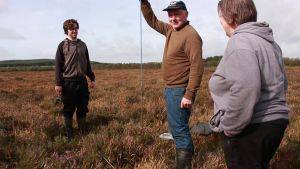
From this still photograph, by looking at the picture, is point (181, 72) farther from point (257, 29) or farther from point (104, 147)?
point (257, 29)

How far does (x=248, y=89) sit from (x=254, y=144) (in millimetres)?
442

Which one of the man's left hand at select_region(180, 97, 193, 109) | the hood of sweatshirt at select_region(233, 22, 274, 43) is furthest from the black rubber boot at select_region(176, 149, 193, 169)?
the hood of sweatshirt at select_region(233, 22, 274, 43)

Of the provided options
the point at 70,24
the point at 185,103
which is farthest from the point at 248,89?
the point at 70,24

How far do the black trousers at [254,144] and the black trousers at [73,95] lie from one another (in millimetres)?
4476

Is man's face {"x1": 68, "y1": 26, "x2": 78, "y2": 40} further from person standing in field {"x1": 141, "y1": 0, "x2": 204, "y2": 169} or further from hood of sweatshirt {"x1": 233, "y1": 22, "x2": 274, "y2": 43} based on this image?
hood of sweatshirt {"x1": 233, "y1": 22, "x2": 274, "y2": 43}

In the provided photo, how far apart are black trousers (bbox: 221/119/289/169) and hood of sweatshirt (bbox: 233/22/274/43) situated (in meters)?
0.62

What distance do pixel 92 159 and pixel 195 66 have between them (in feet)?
5.73

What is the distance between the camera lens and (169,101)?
5.44 m

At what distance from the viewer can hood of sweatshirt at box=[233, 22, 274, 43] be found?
348 centimetres

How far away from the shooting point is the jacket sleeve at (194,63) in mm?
5125

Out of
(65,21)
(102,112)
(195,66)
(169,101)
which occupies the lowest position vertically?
(102,112)

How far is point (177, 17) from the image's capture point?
536cm

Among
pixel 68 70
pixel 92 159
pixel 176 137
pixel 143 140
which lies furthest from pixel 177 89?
pixel 68 70

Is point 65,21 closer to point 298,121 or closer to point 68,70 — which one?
point 68,70
